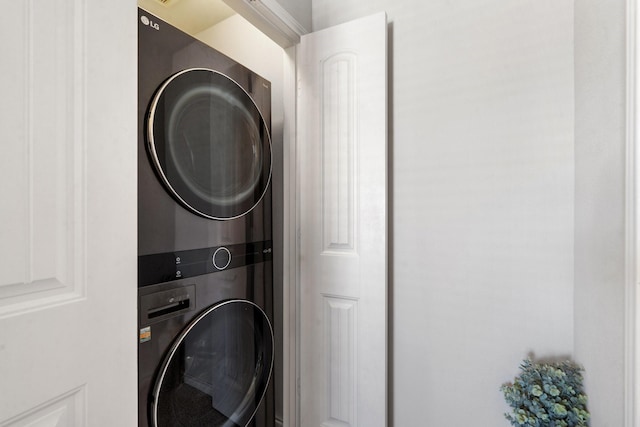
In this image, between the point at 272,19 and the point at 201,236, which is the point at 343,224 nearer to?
the point at 201,236

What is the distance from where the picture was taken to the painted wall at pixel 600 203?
696mm

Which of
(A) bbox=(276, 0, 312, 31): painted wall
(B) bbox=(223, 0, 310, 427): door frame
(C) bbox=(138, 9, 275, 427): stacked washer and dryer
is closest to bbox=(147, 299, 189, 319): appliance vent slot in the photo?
(C) bbox=(138, 9, 275, 427): stacked washer and dryer

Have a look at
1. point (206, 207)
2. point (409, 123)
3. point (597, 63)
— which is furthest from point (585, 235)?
point (206, 207)

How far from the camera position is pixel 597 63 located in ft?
2.63

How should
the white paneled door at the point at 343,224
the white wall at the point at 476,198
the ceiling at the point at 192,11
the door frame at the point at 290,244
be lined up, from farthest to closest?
the ceiling at the point at 192,11 → the door frame at the point at 290,244 → the white paneled door at the point at 343,224 → the white wall at the point at 476,198

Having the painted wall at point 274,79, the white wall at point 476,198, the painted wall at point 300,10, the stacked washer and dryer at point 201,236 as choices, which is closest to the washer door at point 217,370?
the stacked washer and dryer at point 201,236

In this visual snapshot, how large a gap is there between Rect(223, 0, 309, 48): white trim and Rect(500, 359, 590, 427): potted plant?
160 cm

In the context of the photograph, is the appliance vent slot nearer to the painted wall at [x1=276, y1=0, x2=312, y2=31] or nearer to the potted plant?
the potted plant

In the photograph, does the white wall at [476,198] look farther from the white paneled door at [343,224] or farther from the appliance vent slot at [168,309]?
the appliance vent slot at [168,309]

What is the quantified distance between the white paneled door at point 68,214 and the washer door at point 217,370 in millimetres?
141

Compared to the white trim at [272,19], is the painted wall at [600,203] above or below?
below

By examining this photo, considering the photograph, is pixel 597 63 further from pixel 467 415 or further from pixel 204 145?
pixel 467 415

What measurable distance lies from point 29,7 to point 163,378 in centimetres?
87

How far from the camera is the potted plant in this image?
83 centimetres
